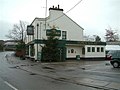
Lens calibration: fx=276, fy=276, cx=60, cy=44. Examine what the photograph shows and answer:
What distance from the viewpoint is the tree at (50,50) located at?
4580 cm

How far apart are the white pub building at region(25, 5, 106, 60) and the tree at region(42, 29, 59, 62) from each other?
134cm

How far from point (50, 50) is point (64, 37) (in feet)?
22.1

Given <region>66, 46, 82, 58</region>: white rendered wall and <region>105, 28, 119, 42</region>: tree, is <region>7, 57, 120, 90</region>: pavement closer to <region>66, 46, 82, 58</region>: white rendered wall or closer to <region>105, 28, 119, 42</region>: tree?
<region>66, 46, 82, 58</region>: white rendered wall

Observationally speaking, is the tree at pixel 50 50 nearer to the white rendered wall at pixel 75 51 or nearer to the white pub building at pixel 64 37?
the white pub building at pixel 64 37

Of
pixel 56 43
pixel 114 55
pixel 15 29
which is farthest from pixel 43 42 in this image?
pixel 15 29

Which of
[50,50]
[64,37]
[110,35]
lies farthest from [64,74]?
[110,35]

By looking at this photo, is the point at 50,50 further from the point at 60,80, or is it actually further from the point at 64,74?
the point at 60,80

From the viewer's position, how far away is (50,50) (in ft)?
150

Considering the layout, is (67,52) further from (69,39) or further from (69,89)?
(69,89)

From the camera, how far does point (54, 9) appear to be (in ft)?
165

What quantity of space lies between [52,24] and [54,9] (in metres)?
2.76

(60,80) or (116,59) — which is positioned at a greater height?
(116,59)

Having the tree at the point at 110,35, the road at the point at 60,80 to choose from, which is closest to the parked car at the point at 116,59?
the road at the point at 60,80

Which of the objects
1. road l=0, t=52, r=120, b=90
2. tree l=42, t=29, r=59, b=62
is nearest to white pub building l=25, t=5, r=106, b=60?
tree l=42, t=29, r=59, b=62
